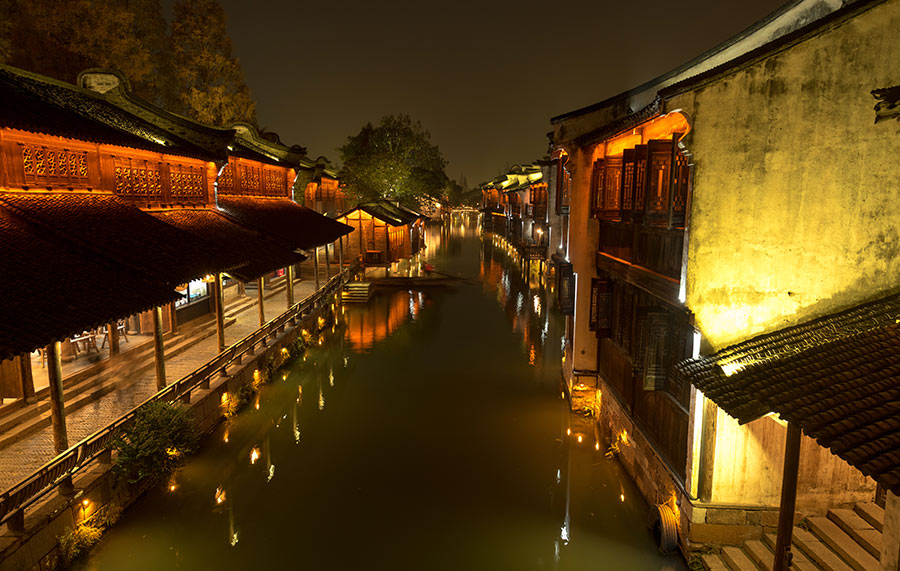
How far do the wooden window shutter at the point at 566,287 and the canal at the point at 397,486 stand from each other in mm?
3483

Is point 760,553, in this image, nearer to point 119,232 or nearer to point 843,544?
point 843,544

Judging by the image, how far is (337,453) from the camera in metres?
14.1

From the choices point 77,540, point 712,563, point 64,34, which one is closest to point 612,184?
point 712,563

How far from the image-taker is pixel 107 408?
13000 mm

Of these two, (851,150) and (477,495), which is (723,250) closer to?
(851,150)

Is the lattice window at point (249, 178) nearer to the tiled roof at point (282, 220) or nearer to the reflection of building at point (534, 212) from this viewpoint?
the tiled roof at point (282, 220)

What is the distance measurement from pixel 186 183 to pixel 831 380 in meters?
17.9

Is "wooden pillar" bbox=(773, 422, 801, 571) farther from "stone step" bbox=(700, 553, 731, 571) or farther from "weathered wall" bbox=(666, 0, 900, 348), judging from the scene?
"weathered wall" bbox=(666, 0, 900, 348)

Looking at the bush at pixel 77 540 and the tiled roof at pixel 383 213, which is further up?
the tiled roof at pixel 383 213

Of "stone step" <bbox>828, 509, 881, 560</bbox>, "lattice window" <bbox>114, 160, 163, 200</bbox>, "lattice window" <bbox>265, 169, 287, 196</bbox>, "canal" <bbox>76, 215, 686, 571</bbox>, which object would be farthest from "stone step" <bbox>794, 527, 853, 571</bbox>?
"lattice window" <bbox>265, 169, 287, 196</bbox>

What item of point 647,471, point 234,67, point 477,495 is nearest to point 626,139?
point 647,471

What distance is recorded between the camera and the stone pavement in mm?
10094

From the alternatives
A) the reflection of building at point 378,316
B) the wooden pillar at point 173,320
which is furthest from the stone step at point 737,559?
the wooden pillar at point 173,320

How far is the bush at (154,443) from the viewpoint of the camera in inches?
421
